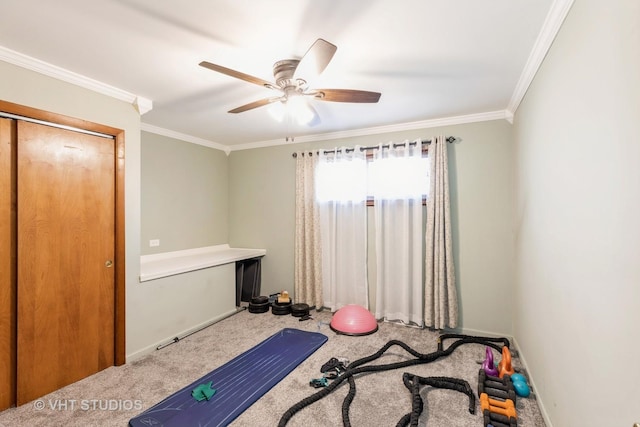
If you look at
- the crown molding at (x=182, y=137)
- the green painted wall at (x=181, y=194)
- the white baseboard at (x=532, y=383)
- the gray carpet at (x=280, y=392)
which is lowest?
the gray carpet at (x=280, y=392)

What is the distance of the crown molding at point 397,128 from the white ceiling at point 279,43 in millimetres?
290

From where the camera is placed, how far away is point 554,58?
175 cm

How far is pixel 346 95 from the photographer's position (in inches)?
83.2

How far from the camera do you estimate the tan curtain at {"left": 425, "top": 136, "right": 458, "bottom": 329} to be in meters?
Answer: 3.32

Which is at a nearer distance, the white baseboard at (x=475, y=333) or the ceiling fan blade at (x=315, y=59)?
the ceiling fan blade at (x=315, y=59)

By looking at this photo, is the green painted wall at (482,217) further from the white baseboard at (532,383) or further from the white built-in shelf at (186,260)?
the white built-in shelf at (186,260)

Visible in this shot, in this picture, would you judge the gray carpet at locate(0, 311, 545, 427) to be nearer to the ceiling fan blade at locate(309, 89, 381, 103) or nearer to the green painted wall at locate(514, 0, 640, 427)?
the green painted wall at locate(514, 0, 640, 427)

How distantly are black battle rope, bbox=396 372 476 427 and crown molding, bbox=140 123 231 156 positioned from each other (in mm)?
3861

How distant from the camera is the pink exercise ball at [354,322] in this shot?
3305 millimetres

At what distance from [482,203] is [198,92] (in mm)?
3120

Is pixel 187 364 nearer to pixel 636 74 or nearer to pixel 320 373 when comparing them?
pixel 320 373
